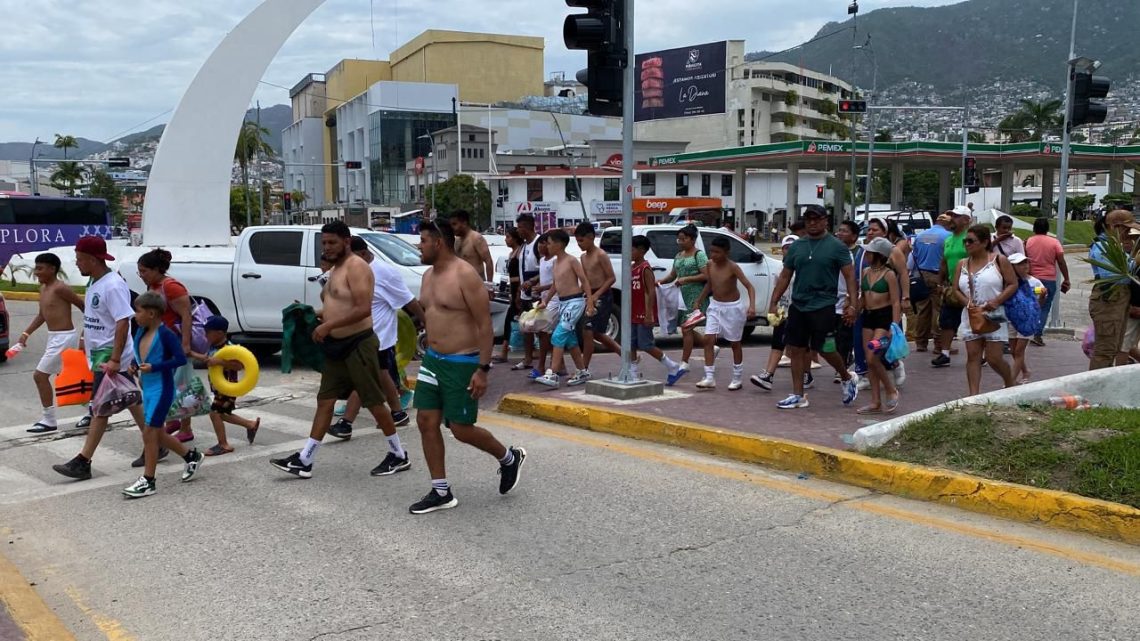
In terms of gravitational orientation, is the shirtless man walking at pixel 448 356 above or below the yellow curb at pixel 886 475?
above

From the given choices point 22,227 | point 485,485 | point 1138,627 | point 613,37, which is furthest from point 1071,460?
point 22,227

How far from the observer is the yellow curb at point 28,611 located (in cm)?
414

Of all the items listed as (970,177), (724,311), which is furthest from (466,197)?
(724,311)

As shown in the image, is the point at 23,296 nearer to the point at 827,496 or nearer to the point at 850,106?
the point at 827,496

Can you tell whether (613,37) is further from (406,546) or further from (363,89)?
(363,89)

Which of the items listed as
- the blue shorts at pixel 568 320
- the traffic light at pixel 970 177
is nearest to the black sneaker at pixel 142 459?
the blue shorts at pixel 568 320

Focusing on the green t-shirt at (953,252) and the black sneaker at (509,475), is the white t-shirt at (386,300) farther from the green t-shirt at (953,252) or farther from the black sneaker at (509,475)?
the green t-shirt at (953,252)

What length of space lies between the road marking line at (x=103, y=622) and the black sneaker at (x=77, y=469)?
232 cm

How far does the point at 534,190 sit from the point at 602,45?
222 feet

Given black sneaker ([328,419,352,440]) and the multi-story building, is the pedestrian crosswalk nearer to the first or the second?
black sneaker ([328,419,352,440])

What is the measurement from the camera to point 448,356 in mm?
5699

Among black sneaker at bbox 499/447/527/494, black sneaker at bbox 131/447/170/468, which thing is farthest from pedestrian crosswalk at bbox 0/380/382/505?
black sneaker at bbox 499/447/527/494

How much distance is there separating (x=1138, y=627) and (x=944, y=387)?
5.40 m

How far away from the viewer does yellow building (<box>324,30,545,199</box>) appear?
125 meters
